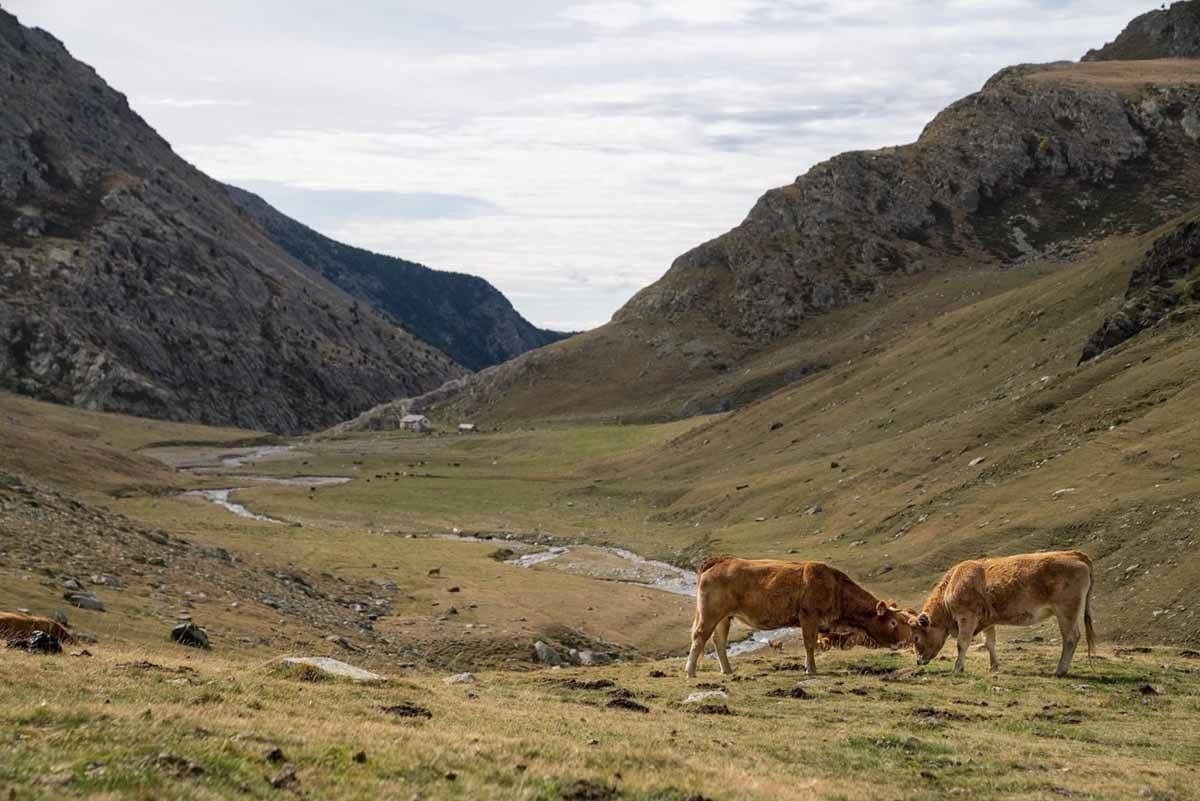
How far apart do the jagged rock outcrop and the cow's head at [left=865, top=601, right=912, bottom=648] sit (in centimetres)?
4710

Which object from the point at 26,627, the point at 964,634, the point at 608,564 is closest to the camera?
the point at 26,627

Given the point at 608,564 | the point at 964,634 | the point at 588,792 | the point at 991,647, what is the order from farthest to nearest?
1. the point at 608,564
2. the point at 991,647
3. the point at 964,634
4. the point at 588,792

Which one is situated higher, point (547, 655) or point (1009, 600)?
point (1009, 600)

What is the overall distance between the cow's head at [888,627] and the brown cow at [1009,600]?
1.70 ft

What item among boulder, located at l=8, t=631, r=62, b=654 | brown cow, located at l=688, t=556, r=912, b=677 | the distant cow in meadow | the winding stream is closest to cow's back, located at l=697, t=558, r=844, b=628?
brown cow, located at l=688, t=556, r=912, b=677

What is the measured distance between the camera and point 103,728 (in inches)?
549

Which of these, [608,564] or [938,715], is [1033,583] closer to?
[938,715]

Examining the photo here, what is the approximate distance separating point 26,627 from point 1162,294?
227ft

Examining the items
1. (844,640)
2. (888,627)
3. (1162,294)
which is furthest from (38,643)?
(1162,294)

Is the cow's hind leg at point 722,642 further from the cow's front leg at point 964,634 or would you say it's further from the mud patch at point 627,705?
the cow's front leg at point 964,634

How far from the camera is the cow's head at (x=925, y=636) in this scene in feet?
90.5

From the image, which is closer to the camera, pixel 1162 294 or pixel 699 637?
pixel 699 637

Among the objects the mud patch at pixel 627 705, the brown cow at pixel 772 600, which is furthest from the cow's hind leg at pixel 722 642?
the mud patch at pixel 627 705

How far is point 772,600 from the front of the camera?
2712 cm
